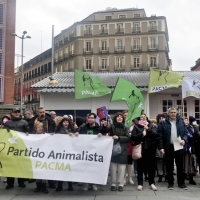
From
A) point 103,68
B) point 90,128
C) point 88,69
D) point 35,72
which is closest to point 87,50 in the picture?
point 88,69

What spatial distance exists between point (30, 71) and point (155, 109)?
74.7m

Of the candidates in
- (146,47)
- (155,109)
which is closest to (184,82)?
(155,109)

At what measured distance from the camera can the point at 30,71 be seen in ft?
281

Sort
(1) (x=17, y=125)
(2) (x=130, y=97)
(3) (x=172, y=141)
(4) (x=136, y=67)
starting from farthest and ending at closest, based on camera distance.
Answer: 1. (4) (x=136, y=67)
2. (2) (x=130, y=97)
3. (1) (x=17, y=125)
4. (3) (x=172, y=141)

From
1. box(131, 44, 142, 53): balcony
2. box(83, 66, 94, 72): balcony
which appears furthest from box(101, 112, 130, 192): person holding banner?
box(83, 66, 94, 72): balcony

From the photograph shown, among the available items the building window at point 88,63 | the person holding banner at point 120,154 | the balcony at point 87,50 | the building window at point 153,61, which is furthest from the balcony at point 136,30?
the person holding banner at point 120,154

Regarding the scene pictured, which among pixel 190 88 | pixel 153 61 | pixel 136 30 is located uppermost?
pixel 136 30

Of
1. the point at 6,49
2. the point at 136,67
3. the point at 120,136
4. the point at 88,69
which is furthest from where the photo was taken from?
the point at 88,69

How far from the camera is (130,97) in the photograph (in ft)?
26.9

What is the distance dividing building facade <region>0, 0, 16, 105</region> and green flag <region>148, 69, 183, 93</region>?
28.5 meters

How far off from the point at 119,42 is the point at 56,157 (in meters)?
60.0

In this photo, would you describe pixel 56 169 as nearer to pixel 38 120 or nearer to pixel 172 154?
pixel 38 120

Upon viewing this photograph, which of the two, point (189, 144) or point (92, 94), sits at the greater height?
point (92, 94)

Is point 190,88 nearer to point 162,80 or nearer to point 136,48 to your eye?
point 162,80
